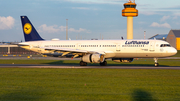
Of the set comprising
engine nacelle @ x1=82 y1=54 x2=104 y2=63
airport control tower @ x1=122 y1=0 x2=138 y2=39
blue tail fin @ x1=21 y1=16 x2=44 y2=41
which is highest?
airport control tower @ x1=122 y1=0 x2=138 y2=39

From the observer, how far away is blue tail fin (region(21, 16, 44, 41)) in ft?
147

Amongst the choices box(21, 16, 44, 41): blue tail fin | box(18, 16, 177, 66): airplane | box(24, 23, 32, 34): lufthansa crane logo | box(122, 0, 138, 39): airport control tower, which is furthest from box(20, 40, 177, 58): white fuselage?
box(122, 0, 138, 39): airport control tower

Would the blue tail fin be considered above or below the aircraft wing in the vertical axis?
above

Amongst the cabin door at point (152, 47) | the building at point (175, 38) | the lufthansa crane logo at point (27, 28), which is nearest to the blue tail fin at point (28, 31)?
the lufthansa crane logo at point (27, 28)

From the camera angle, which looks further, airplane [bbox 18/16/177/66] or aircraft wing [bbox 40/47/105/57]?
aircraft wing [bbox 40/47/105/57]

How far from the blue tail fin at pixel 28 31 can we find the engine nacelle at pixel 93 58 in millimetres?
12854

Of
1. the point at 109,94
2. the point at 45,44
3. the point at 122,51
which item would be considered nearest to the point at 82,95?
the point at 109,94

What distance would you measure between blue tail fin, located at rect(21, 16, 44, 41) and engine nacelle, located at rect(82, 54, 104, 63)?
12854 mm

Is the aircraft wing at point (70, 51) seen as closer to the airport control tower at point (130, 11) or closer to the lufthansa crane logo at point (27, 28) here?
the lufthansa crane logo at point (27, 28)

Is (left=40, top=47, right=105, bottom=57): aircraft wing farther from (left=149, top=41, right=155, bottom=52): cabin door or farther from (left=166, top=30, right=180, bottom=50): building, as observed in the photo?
(left=166, top=30, right=180, bottom=50): building

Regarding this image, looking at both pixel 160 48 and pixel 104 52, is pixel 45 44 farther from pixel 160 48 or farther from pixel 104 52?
pixel 160 48

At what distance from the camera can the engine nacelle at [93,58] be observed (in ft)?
116

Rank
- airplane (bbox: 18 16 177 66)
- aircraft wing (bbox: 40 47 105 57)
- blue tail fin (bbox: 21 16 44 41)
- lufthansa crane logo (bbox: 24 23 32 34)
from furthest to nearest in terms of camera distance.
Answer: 1. lufthansa crane logo (bbox: 24 23 32 34)
2. blue tail fin (bbox: 21 16 44 41)
3. aircraft wing (bbox: 40 47 105 57)
4. airplane (bbox: 18 16 177 66)

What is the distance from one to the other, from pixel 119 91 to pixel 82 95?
8.69 feet
